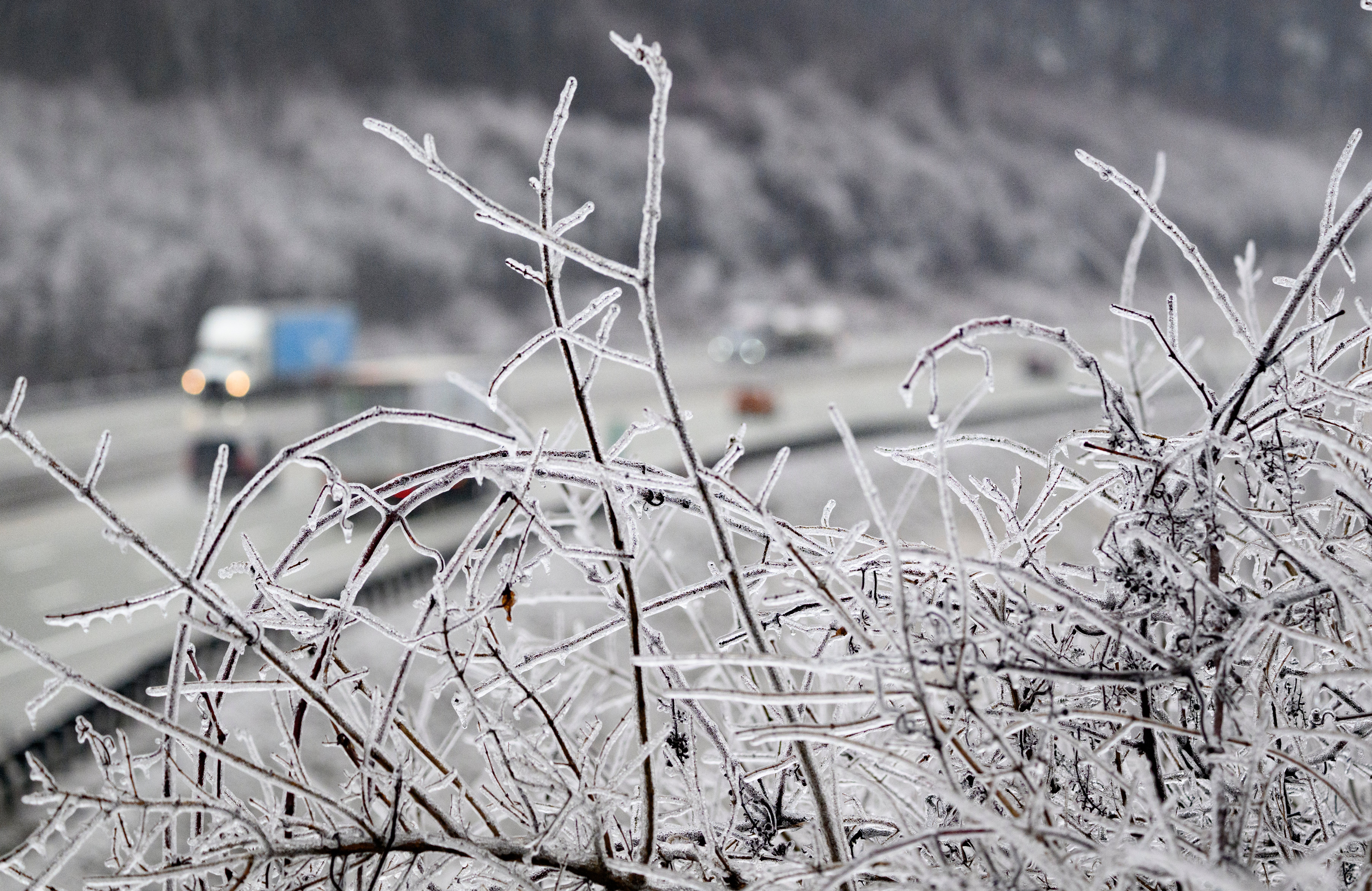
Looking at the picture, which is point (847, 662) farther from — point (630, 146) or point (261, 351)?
point (630, 146)

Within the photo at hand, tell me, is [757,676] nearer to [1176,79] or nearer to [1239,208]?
[1239,208]

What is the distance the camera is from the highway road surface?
10625 mm

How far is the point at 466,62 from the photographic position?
129 feet

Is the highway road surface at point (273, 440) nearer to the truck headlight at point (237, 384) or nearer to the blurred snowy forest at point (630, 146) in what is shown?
the truck headlight at point (237, 384)

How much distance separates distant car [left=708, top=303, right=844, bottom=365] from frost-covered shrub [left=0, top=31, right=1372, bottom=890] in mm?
24964

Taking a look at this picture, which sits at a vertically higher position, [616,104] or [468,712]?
[616,104]

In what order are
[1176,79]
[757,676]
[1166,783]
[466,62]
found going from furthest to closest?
1. [1176,79]
2. [466,62]
3. [757,676]
4. [1166,783]

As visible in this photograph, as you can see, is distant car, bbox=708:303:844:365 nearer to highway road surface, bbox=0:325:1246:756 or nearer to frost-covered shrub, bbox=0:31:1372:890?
highway road surface, bbox=0:325:1246:756

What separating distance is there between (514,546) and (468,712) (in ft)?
0.84

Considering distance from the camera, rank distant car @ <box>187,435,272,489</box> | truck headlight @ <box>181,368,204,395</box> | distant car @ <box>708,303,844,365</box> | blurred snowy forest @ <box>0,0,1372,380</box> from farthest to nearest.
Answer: blurred snowy forest @ <box>0,0,1372,380</box>
distant car @ <box>708,303,844,365</box>
truck headlight @ <box>181,368,204,395</box>
distant car @ <box>187,435,272,489</box>

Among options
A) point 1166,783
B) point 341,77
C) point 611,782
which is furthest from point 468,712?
point 341,77

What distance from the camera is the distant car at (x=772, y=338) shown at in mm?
26625

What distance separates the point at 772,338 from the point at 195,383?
47.0 feet

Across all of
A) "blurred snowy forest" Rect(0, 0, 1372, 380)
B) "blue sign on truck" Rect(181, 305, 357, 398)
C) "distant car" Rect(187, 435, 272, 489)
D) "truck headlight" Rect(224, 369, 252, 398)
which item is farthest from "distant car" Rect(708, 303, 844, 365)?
"distant car" Rect(187, 435, 272, 489)
